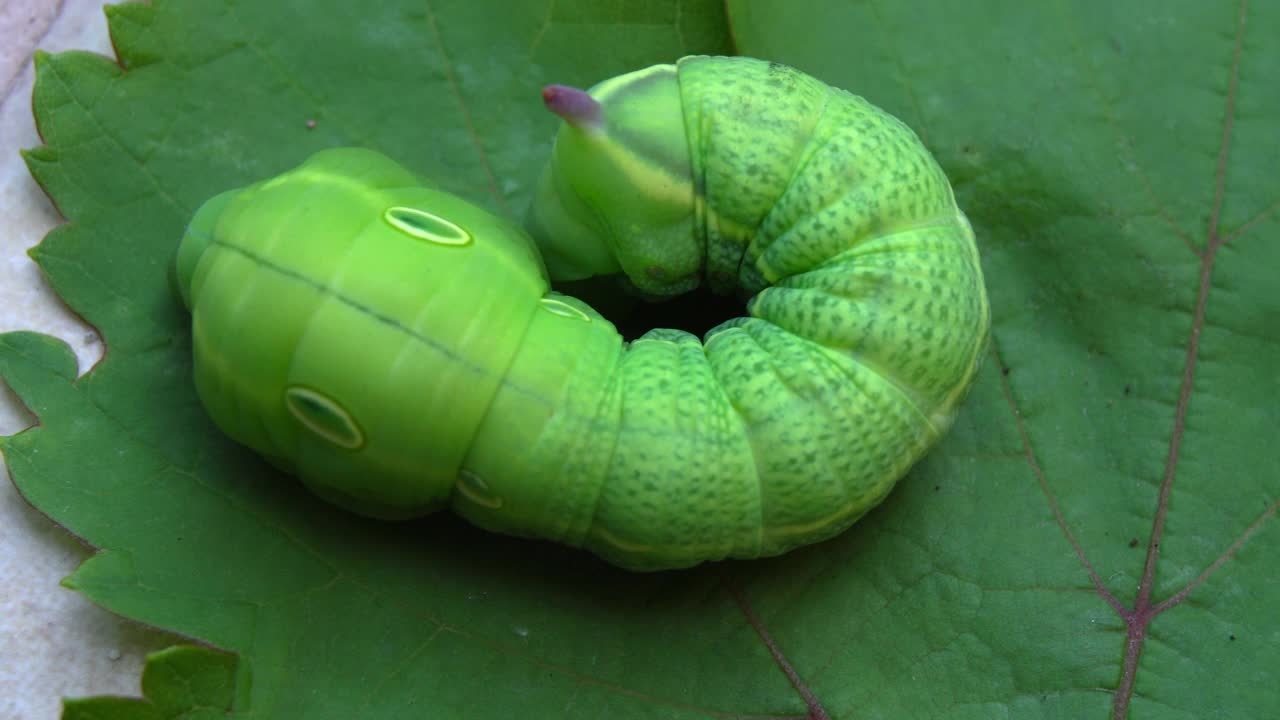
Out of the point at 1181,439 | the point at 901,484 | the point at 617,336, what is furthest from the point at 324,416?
the point at 1181,439

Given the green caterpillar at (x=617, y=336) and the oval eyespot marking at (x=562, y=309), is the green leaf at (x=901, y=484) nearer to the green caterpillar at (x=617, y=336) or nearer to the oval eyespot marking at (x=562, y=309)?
the green caterpillar at (x=617, y=336)

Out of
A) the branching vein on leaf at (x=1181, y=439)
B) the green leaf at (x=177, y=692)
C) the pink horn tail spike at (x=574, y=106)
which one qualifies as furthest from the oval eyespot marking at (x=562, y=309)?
the branching vein on leaf at (x=1181, y=439)

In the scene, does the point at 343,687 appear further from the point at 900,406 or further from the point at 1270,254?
the point at 1270,254

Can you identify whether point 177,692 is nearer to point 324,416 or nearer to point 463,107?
point 324,416

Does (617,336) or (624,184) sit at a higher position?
(624,184)

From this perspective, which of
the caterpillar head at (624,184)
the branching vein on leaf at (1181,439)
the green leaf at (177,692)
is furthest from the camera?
the branching vein on leaf at (1181,439)

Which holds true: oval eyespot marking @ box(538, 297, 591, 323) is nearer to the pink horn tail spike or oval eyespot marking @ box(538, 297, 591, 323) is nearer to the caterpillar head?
the caterpillar head
